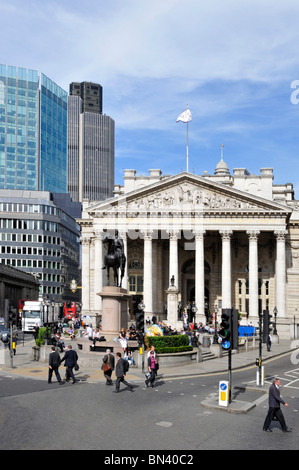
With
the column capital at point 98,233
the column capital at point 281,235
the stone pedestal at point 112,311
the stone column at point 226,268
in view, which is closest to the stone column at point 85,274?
the column capital at point 98,233

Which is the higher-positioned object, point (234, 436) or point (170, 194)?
point (170, 194)

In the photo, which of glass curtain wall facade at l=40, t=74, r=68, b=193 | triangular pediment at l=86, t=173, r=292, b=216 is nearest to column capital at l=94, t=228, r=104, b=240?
triangular pediment at l=86, t=173, r=292, b=216

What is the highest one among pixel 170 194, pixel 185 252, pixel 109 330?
pixel 170 194

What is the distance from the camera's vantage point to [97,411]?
2047 cm

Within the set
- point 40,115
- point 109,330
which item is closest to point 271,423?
point 109,330

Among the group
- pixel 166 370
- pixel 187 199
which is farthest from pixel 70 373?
pixel 187 199

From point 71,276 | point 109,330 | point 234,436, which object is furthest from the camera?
point 71,276

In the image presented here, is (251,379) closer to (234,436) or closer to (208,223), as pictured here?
(234,436)

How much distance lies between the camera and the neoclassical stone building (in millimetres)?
70688

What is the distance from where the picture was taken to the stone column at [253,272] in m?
70.3

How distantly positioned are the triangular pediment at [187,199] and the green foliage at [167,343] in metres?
35.4

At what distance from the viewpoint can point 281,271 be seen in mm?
70688

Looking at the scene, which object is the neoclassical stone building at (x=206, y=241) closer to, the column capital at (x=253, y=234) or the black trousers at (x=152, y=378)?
the column capital at (x=253, y=234)

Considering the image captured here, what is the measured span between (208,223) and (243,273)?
10.1 m
